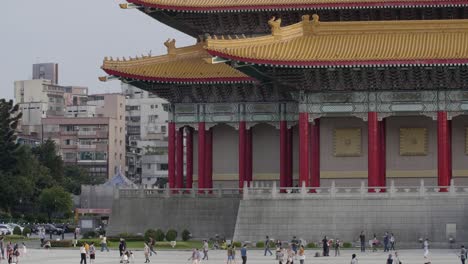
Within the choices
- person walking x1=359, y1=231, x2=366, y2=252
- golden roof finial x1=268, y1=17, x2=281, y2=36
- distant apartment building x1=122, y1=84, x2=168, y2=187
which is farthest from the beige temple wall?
distant apartment building x1=122, y1=84, x2=168, y2=187

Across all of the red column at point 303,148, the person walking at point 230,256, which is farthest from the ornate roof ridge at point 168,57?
the person walking at point 230,256

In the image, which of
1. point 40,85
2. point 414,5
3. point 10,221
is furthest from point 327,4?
point 40,85

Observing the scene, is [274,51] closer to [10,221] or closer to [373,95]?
[373,95]

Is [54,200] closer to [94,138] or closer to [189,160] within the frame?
[94,138]

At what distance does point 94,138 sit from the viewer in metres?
162

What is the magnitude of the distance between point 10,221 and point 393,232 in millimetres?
57442

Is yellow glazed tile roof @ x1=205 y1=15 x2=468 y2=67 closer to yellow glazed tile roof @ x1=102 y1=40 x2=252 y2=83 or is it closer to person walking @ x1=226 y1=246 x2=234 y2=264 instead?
yellow glazed tile roof @ x1=102 y1=40 x2=252 y2=83

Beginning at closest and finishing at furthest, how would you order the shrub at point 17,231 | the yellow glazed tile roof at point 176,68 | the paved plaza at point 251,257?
the paved plaza at point 251,257 → the yellow glazed tile roof at point 176,68 → the shrub at point 17,231

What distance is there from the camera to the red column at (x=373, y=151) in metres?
73.0

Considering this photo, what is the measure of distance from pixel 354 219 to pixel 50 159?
73.8 m

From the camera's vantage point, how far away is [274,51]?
7319cm

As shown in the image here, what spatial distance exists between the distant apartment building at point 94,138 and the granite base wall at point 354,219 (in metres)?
89.9

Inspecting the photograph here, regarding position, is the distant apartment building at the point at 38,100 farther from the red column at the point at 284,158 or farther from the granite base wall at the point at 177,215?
the red column at the point at 284,158

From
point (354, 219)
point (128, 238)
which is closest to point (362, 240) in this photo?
point (354, 219)
